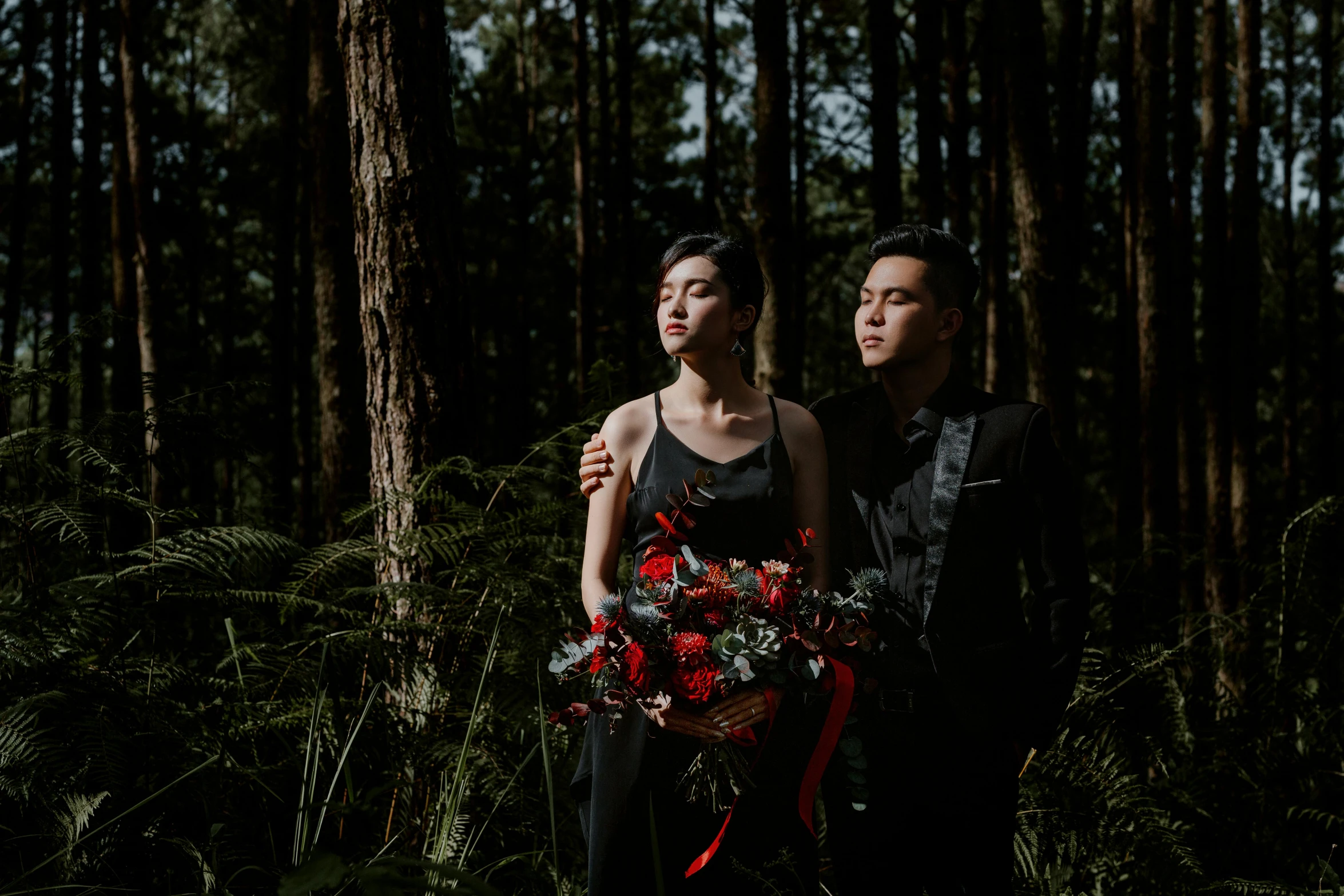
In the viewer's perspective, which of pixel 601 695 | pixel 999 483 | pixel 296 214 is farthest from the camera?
pixel 296 214

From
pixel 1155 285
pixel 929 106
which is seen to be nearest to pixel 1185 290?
pixel 1155 285

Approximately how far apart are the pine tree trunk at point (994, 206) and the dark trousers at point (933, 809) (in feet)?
25.8

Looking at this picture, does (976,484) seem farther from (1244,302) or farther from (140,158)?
(1244,302)

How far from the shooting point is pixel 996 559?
2.50 m

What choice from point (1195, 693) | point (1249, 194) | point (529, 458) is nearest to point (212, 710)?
point (529, 458)

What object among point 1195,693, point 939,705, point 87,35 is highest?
point 87,35

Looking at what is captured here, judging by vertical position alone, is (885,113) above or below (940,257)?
above

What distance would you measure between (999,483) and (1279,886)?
190cm

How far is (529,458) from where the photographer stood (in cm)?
411

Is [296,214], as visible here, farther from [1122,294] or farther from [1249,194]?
[1249,194]

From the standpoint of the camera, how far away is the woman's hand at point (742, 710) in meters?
2.25

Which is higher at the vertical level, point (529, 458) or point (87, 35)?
point (87, 35)

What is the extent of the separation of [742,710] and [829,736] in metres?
0.22

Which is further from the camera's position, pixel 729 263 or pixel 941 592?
pixel 729 263
